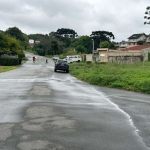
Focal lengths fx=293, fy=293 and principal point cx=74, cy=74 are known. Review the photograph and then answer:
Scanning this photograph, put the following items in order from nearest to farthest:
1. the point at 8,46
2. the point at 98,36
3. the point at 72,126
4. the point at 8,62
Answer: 1. the point at 72,126
2. the point at 8,62
3. the point at 8,46
4. the point at 98,36

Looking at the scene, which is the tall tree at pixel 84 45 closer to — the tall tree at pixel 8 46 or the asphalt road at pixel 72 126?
the tall tree at pixel 8 46

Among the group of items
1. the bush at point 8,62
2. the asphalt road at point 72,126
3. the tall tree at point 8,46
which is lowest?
the asphalt road at point 72,126

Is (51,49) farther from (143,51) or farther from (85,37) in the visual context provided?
(143,51)

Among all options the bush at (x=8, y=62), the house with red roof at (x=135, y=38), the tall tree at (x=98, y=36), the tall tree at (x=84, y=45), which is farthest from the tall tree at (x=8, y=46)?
the house with red roof at (x=135, y=38)

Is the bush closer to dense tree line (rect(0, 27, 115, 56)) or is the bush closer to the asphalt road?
dense tree line (rect(0, 27, 115, 56))

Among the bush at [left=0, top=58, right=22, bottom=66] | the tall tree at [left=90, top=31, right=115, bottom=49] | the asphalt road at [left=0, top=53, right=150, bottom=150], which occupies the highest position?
the tall tree at [left=90, top=31, right=115, bottom=49]

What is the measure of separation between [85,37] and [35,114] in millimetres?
89990

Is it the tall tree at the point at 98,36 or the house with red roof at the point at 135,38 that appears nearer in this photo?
the tall tree at the point at 98,36

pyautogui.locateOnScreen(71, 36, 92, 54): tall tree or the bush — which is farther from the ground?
pyautogui.locateOnScreen(71, 36, 92, 54): tall tree

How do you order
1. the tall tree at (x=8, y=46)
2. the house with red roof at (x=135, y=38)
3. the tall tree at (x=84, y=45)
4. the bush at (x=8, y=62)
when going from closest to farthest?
the bush at (x=8, y=62), the tall tree at (x=8, y=46), the tall tree at (x=84, y=45), the house with red roof at (x=135, y=38)

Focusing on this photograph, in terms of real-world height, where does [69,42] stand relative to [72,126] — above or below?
above

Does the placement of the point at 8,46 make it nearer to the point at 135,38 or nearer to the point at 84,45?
the point at 84,45

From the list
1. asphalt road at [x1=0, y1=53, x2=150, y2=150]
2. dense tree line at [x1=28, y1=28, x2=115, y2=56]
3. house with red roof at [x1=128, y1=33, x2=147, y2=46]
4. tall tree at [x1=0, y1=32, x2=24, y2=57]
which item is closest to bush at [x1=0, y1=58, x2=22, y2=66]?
tall tree at [x1=0, y1=32, x2=24, y2=57]

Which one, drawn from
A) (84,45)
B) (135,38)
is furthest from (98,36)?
(135,38)
